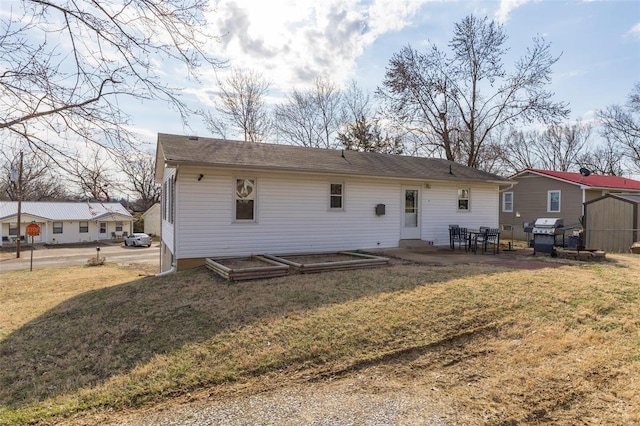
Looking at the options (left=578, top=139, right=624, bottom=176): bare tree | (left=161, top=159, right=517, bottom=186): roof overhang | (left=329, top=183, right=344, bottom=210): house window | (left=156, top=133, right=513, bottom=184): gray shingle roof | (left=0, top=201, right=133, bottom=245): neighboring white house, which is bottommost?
(left=0, top=201, right=133, bottom=245): neighboring white house

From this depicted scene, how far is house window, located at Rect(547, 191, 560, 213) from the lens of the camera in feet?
64.7

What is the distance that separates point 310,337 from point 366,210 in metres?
7.22

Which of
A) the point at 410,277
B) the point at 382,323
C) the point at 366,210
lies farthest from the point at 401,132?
the point at 382,323

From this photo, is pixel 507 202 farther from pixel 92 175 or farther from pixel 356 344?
pixel 92 175

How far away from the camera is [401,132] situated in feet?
81.3

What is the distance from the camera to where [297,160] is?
1128 centimetres

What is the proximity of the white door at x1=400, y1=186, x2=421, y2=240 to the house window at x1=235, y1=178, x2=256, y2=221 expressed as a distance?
16.7 ft

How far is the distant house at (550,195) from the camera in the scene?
61.7 feet

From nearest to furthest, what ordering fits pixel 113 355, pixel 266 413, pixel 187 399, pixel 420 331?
1. pixel 266 413
2. pixel 187 399
3. pixel 113 355
4. pixel 420 331

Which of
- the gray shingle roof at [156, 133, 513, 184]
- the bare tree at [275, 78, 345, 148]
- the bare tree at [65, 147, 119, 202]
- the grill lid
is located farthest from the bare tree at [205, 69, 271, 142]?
the bare tree at [65, 147, 119, 202]

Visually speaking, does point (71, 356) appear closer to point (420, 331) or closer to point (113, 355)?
point (113, 355)

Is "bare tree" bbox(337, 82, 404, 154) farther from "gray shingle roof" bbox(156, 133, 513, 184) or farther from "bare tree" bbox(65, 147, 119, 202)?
"bare tree" bbox(65, 147, 119, 202)

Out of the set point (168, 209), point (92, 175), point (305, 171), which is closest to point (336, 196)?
point (305, 171)

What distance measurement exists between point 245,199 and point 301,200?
1.62 meters
